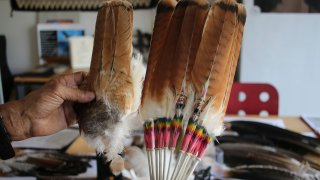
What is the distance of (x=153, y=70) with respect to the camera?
662 mm

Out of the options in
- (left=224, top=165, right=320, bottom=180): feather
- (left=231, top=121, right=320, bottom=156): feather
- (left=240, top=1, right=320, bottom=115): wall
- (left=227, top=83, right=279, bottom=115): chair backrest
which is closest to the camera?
(left=224, top=165, right=320, bottom=180): feather

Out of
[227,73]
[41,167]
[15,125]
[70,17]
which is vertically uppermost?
[70,17]

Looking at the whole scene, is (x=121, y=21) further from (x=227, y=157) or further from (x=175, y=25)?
(x=227, y=157)

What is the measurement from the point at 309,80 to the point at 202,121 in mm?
2035

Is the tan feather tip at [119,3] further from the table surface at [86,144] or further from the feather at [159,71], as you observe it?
the table surface at [86,144]

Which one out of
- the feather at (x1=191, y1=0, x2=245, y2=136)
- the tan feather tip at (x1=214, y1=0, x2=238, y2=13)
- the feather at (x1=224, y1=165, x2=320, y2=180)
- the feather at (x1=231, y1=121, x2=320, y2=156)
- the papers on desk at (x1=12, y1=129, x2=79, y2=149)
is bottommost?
the feather at (x1=224, y1=165, x2=320, y2=180)

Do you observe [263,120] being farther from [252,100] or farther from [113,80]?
[113,80]

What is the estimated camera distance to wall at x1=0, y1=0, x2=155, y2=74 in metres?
3.53

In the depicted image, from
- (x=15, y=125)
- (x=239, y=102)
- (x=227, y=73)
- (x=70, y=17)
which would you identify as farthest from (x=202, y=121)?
(x=70, y=17)

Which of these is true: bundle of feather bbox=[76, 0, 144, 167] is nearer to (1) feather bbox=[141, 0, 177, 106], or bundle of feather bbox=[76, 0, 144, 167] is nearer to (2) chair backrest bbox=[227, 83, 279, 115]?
(1) feather bbox=[141, 0, 177, 106]

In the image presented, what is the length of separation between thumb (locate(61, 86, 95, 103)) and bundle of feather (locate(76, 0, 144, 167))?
16 millimetres

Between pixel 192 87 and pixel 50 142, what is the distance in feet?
2.82

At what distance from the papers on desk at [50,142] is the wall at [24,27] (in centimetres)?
230

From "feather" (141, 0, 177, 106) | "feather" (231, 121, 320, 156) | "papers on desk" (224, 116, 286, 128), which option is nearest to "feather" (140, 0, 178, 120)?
"feather" (141, 0, 177, 106)
